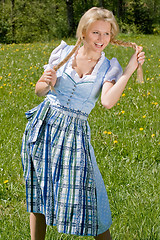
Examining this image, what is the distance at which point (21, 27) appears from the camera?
126 ft

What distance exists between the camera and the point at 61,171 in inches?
78.8

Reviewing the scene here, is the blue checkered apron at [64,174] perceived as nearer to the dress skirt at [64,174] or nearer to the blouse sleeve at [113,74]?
the dress skirt at [64,174]

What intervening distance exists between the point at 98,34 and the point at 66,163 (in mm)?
755

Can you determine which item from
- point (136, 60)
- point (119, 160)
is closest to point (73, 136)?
point (136, 60)

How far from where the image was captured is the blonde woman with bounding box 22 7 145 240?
77.3 inches

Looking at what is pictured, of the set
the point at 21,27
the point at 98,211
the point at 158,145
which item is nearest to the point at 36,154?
Answer: the point at 98,211

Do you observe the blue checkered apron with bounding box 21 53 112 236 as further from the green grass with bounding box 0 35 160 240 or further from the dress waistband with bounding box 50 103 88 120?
the green grass with bounding box 0 35 160 240

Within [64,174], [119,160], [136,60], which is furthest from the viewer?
[119,160]

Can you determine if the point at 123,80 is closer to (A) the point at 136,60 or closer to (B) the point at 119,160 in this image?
(A) the point at 136,60

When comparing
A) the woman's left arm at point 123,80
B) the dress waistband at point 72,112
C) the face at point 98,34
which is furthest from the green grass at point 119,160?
the face at point 98,34

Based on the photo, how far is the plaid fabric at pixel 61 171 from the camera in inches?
77.4

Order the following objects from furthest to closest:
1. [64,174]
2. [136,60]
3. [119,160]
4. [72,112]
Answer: [119,160] → [72,112] → [64,174] → [136,60]

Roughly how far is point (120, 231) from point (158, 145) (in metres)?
1.43

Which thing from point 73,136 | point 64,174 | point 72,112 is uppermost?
point 72,112
